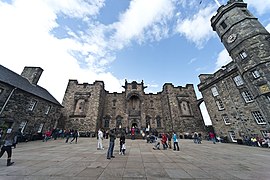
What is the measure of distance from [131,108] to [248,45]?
20319 mm

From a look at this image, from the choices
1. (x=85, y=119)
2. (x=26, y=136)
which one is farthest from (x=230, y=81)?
(x=26, y=136)

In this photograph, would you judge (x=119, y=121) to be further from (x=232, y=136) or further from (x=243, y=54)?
(x=243, y=54)

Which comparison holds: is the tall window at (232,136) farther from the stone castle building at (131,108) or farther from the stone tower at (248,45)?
the stone castle building at (131,108)

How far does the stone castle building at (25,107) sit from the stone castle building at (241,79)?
1039 inches

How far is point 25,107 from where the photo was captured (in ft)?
47.2

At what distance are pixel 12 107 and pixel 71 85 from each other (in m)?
12.0

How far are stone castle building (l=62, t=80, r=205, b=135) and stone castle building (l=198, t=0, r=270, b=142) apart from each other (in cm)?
492

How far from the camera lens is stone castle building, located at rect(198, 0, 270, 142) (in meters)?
13.5

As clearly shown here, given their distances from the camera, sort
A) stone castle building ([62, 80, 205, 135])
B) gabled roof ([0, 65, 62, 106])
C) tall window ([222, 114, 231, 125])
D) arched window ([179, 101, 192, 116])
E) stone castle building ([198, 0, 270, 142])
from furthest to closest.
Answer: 1. arched window ([179, 101, 192, 116])
2. stone castle building ([62, 80, 205, 135])
3. tall window ([222, 114, 231, 125])
4. stone castle building ([198, 0, 270, 142])
5. gabled roof ([0, 65, 62, 106])

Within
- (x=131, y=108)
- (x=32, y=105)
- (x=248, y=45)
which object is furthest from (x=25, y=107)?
(x=248, y=45)

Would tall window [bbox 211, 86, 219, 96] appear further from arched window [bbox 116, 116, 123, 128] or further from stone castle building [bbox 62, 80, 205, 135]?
arched window [bbox 116, 116, 123, 128]

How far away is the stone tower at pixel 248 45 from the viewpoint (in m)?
13.2

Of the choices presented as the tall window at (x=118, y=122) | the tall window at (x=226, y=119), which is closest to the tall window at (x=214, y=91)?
the tall window at (x=226, y=119)

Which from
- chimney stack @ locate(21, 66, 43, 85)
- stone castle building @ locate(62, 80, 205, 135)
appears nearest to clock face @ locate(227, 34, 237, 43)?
stone castle building @ locate(62, 80, 205, 135)
